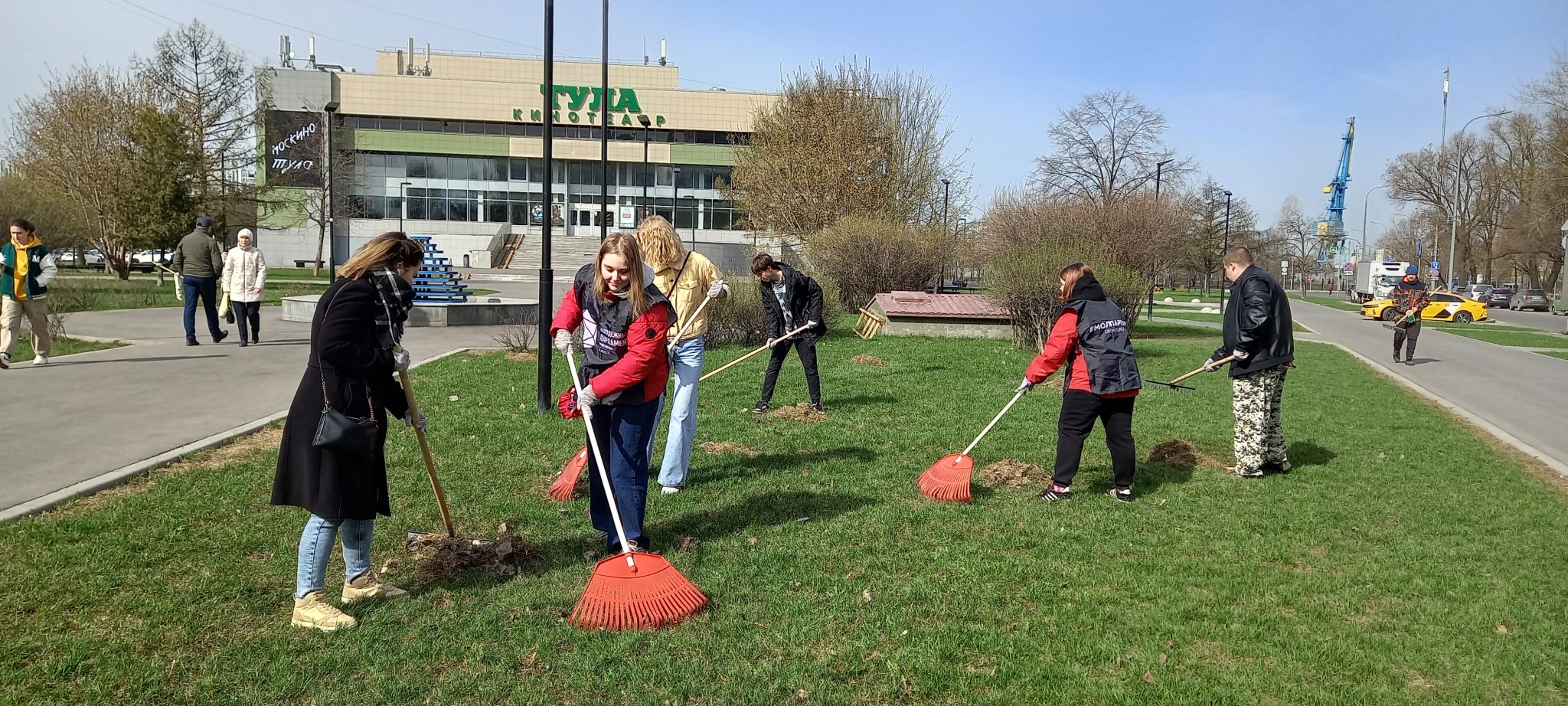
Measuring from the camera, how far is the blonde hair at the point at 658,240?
5.98 m

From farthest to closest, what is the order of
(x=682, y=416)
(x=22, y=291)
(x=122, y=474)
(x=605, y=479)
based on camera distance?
1. (x=22, y=291)
2. (x=682, y=416)
3. (x=122, y=474)
4. (x=605, y=479)

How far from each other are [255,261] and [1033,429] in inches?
422

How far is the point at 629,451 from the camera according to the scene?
4.67 meters

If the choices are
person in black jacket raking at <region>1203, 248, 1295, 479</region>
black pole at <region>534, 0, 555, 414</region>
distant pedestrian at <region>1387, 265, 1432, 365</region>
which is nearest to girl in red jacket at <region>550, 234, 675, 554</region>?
black pole at <region>534, 0, 555, 414</region>

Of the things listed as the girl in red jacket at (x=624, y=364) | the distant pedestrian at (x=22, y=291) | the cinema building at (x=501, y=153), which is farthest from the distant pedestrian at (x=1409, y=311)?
the cinema building at (x=501, y=153)

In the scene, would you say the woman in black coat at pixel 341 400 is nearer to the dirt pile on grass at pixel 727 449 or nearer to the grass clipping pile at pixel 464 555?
the grass clipping pile at pixel 464 555

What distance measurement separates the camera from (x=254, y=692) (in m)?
3.43

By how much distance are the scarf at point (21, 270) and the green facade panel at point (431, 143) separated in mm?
60033

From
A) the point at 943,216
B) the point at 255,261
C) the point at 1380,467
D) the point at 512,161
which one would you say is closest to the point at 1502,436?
the point at 1380,467

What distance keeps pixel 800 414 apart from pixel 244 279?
865 cm

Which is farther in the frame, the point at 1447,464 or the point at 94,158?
the point at 94,158

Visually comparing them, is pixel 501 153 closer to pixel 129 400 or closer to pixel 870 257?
pixel 870 257

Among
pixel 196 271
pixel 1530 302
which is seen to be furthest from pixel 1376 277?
pixel 196 271

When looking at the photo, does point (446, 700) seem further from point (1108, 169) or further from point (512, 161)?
point (512, 161)
